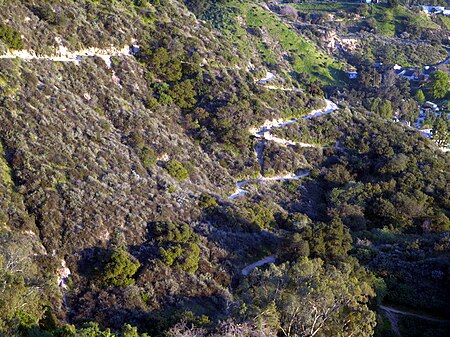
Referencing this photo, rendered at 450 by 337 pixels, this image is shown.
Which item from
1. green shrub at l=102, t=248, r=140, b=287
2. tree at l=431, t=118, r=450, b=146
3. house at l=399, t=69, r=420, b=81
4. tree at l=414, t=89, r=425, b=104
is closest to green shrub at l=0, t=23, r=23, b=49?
green shrub at l=102, t=248, r=140, b=287

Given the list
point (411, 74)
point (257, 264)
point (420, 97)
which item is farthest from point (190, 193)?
point (411, 74)

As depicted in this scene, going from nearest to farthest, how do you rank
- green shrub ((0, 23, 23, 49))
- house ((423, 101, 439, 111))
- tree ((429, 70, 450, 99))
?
green shrub ((0, 23, 23, 49)) < house ((423, 101, 439, 111)) < tree ((429, 70, 450, 99))

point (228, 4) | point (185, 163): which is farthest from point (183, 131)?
point (228, 4)

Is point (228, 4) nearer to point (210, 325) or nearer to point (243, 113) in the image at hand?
point (243, 113)

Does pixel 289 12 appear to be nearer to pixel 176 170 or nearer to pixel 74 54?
pixel 74 54

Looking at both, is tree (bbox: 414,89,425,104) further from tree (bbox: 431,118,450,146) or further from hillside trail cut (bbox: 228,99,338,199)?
hillside trail cut (bbox: 228,99,338,199)
